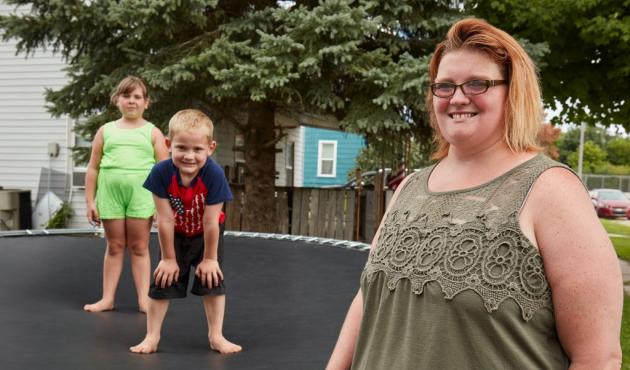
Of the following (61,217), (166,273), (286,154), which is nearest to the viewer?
(166,273)

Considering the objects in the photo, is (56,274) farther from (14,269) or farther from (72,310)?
(72,310)

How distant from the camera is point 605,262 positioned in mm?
790

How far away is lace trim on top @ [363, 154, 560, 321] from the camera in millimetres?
799

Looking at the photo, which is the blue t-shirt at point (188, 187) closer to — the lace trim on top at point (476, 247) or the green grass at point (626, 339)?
the lace trim on top at point (476, 247)

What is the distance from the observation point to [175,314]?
8.34 feet

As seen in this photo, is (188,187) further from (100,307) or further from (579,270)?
(579,270)

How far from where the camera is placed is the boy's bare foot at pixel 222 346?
1.99m

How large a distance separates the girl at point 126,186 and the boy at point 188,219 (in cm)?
57

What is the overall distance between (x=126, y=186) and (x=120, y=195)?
5 centimetres

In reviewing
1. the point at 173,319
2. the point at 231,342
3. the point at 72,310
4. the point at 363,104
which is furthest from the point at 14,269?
the point at 363,104

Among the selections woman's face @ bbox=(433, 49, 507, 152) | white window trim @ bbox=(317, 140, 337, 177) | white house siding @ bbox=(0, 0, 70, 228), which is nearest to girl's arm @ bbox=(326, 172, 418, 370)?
woman's face @ bbox=(433, 49, 507, 152)

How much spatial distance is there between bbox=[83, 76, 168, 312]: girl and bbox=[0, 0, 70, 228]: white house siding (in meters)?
6.06

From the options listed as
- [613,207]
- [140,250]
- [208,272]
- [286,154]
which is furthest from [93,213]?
[613,207]

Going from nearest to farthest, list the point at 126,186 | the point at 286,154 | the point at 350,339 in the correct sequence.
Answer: the point at 350,339, the point at 126,186, the point at 286,154
